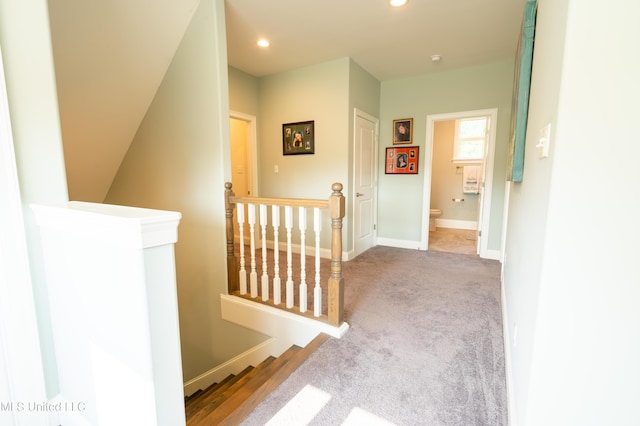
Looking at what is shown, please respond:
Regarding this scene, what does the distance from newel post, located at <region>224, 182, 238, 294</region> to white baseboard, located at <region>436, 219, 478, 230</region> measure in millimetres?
4957

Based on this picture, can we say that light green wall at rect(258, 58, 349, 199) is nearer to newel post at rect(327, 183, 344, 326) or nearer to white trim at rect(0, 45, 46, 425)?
newel post at rect(327, 183, 344, 326)

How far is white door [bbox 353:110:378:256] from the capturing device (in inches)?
151

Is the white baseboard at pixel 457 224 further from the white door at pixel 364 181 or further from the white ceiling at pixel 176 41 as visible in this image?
the white ceiling at pixel 176 41

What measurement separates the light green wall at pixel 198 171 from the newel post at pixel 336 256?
89 cm

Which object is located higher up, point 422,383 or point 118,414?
point 118,414

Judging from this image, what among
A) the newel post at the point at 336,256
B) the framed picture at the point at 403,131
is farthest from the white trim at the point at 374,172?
the newel post at the point at 336,256

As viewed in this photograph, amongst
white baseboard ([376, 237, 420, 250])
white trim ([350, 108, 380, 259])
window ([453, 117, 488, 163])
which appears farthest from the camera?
window ([453, 117, 488, 163])

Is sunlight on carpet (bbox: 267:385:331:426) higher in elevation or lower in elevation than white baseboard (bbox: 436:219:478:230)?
lower

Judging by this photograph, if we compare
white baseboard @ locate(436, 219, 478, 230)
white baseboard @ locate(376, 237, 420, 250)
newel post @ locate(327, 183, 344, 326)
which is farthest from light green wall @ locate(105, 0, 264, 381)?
white baseboard @ locate(436, 219, 478, 230)

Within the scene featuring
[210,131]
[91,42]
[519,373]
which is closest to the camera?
[519,373]

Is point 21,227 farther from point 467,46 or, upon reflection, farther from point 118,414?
point 467,46

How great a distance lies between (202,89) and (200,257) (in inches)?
59.6

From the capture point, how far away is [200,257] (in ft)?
8.82

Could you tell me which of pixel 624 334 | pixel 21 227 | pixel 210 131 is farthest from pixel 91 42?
pixel 624 334
